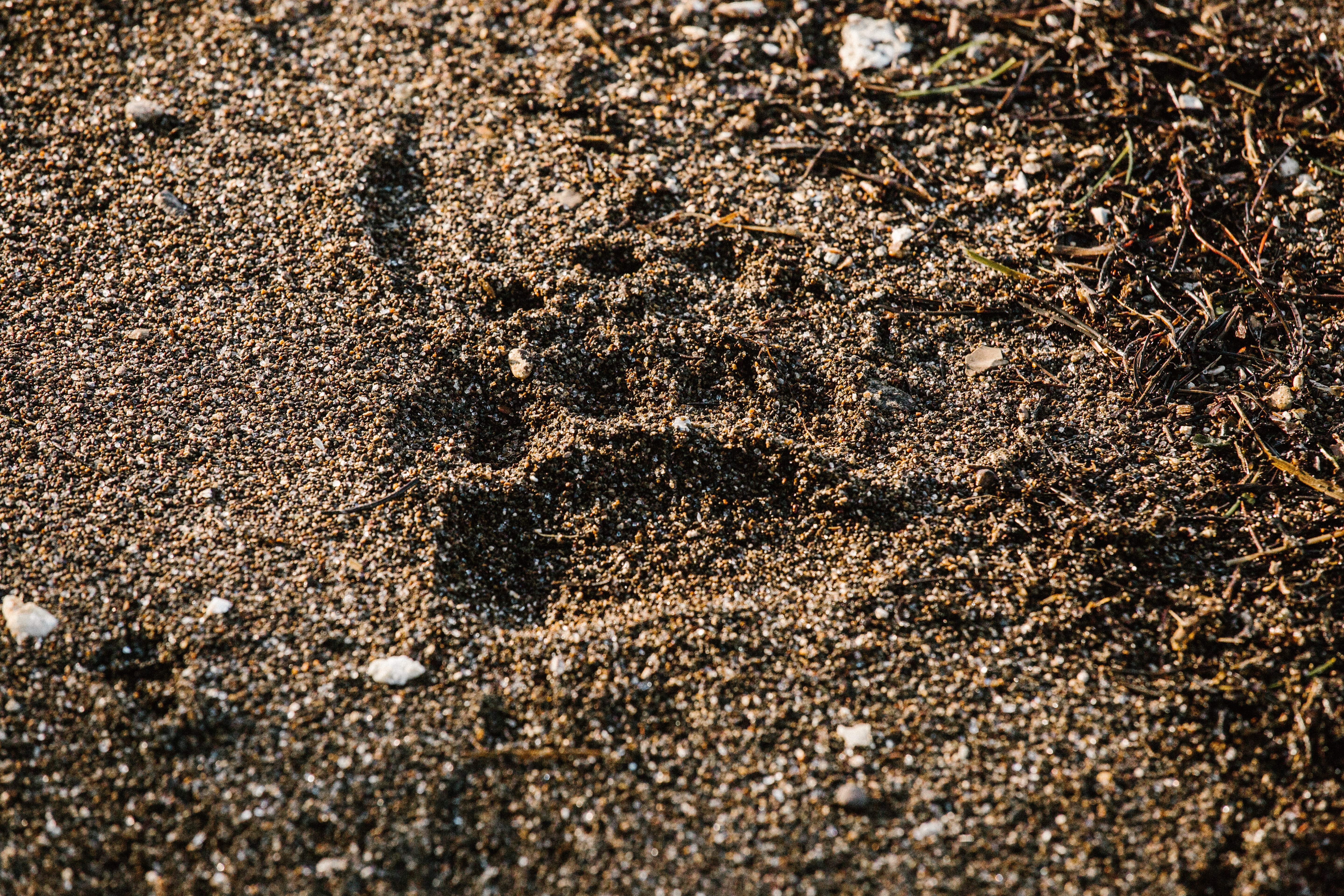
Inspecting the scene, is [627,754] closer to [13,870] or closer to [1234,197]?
[13,870]

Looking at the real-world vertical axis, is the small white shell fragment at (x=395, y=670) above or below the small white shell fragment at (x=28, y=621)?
below

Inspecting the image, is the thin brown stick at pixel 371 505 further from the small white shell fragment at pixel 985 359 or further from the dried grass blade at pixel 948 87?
the dried grass blade at pixel 948 87

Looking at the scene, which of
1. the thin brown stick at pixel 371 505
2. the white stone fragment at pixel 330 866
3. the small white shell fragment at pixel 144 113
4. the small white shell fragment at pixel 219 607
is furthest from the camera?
the small white shell fragment at pixel 144 113

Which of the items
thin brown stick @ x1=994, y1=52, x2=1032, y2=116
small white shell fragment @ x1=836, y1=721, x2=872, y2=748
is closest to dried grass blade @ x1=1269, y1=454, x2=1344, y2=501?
small white shell fragment @ x1=836, y1=721, x2=872, y2=748

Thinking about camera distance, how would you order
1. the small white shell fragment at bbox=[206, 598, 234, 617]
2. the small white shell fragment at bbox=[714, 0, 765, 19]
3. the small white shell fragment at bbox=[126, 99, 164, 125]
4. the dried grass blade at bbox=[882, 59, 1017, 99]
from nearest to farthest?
the small white shell fragment at bbox=[206, 598, 234, 617] < the small white shell fragment at bbox=[126, 99, 164, 125] < the dried grass blade at bbox=[882, 59, 1017, 99] < the small white shell fragment at bbox=[714, 0, 765, 19]

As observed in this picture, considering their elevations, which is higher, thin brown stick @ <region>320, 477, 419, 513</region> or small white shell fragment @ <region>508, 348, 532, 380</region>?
small white shell fragment @ <region>508, 348, 532, 380</region>

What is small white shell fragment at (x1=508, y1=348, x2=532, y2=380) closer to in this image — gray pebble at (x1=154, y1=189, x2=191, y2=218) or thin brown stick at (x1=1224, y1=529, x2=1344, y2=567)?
gray pebble at (x1=154, y1=189, x2=191, y2=218)

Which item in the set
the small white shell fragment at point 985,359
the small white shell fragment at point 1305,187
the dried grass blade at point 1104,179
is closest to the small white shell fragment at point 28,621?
the small white shell fragment at point 985,359

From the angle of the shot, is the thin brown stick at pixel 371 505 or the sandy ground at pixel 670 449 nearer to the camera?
the sandy ground at pixel 670 449
